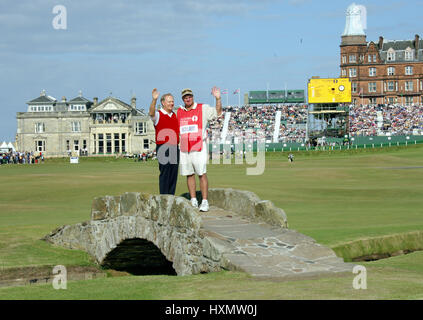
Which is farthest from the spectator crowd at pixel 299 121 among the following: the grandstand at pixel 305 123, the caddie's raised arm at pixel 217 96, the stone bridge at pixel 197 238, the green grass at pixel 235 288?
the green grass at pixel 235 288

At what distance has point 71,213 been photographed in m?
26.1

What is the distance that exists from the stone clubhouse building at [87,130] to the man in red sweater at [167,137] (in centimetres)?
11113

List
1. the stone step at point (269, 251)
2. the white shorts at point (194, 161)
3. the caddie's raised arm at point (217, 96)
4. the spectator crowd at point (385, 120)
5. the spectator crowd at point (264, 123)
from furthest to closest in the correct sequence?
1. the spectator crowd at point (264, 123)
2. the spectator crowd at point (385, 120)
3. the white shorts at point (194, 161)
4. the caddie's raised arm at point (217, 96)
5. the stone step at point (269, 251)

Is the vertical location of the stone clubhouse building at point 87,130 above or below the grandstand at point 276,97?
below

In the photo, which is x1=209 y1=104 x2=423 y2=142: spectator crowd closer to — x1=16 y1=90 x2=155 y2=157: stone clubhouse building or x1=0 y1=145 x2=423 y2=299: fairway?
x1=16 y1=90 x2=155 y2=157: stone clubhouse building

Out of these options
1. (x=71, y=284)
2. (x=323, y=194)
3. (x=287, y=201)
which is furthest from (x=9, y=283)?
(x=323, y=194)

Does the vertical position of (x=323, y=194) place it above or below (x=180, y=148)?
below

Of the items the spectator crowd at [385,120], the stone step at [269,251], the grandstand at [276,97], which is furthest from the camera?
the grandstand at [276,97]

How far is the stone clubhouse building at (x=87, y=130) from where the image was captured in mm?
126875

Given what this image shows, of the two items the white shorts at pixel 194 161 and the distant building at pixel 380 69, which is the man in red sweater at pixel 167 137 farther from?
the distant building at pixel 380 69

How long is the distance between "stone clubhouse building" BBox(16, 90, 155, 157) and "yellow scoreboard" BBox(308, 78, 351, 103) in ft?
110

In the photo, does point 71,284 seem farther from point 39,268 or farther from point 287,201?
point 287,201
